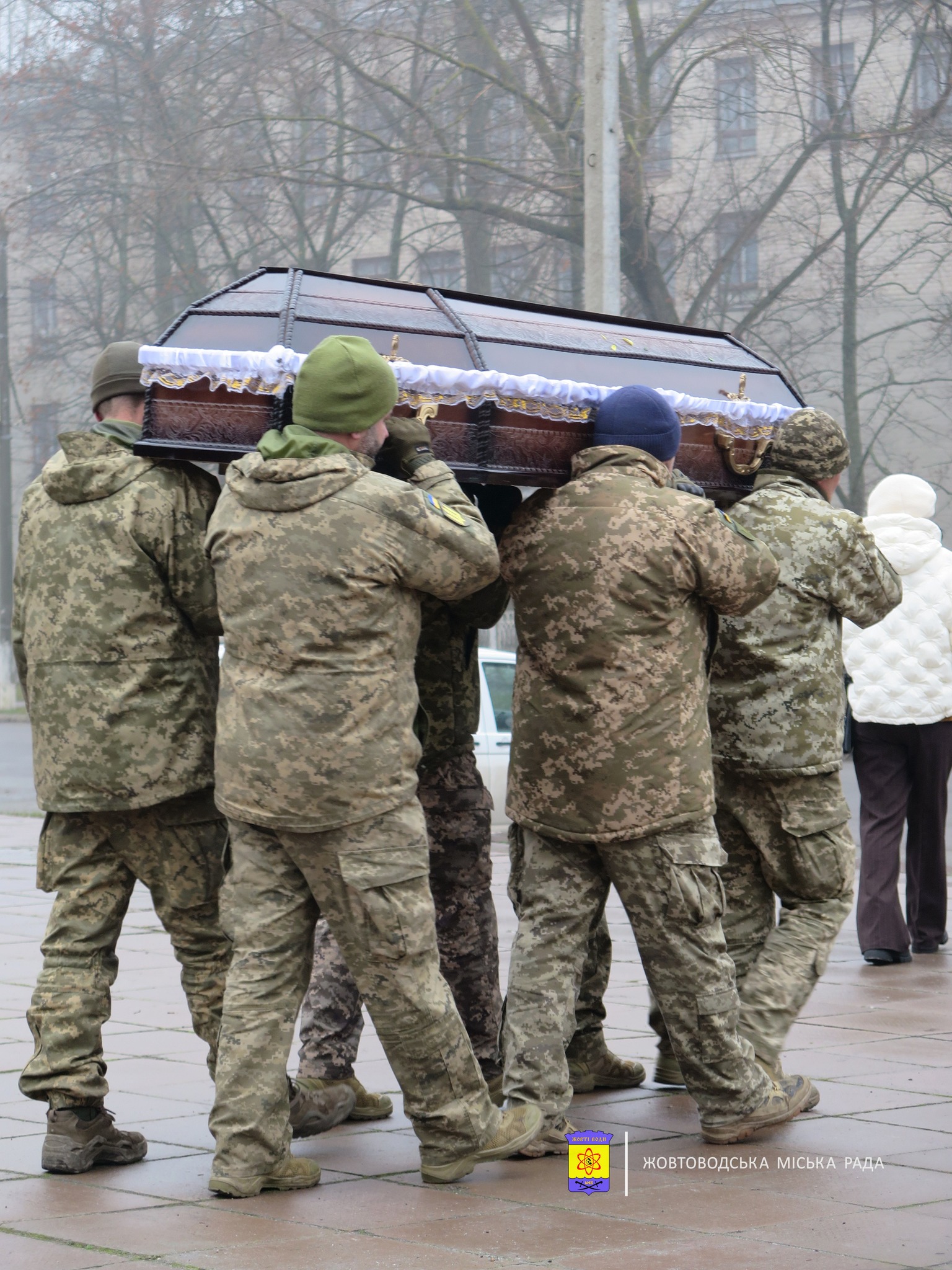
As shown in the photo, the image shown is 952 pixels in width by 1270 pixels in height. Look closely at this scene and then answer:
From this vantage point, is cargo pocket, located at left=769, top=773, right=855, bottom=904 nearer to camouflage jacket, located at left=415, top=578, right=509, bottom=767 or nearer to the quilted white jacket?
camouflage jacket, located at left=415, top=578, right=509, bottom=767

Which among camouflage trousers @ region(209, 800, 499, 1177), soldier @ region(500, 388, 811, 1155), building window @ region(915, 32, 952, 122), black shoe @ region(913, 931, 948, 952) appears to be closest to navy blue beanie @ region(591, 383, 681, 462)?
soldier @ region(500, 388, 811, 1155)

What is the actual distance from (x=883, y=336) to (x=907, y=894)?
56.9 feet

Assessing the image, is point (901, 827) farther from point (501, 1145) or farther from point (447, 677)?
point (501, 1145)

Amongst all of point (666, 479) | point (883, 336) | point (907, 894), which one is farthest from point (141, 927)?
point (883, 336)

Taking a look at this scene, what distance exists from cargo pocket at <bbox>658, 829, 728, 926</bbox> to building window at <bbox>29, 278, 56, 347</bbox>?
922 inches

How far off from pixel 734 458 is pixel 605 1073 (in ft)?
6.50

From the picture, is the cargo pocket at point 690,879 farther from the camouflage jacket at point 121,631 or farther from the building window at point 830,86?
the building window at point 830,86

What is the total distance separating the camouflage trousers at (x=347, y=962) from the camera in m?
4.33

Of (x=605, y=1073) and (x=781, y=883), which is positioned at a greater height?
(x=781, y=883)

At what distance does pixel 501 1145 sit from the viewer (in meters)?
4.60

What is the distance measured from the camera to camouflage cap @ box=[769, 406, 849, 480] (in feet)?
17.9

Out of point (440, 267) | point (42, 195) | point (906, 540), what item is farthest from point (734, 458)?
point (42, 195)

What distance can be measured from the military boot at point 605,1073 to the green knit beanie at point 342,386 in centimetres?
223

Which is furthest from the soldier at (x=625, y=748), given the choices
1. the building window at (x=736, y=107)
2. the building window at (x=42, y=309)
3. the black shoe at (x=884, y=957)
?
the building window at (x=42, y=309)
